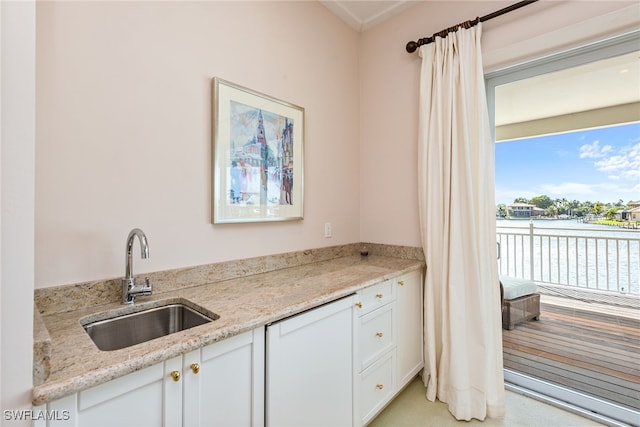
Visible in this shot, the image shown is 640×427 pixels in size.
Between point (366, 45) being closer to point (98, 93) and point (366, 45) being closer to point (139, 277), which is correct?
point (98, 93)

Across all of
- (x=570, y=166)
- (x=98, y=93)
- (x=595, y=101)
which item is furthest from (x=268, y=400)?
(x=595, y=101)

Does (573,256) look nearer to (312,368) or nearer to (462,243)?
(462,243)

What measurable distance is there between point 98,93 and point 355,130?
189 cm

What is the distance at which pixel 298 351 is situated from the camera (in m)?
1.30

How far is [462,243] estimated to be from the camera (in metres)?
1.96

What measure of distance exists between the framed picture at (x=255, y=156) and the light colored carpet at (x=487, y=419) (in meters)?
1.40

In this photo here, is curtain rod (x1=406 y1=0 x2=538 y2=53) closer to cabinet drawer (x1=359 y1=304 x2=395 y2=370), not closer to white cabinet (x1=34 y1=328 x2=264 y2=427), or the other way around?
cabinet drawer (x1=359 y1=304 x2=395 y2=370)

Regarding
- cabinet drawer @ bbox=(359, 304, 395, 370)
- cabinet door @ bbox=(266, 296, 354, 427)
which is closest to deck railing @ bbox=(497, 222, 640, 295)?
cabinet drawer @ bbox=(359, 304, 395, 370)

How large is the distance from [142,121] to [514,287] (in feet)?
8.14

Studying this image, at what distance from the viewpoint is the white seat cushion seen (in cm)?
208

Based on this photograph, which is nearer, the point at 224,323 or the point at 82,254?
the point at 224,323

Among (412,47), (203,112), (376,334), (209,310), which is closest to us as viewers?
(209,310)

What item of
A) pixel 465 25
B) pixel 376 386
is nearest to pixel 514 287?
pixel 376 386

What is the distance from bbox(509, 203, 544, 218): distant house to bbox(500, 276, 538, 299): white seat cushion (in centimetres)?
44
